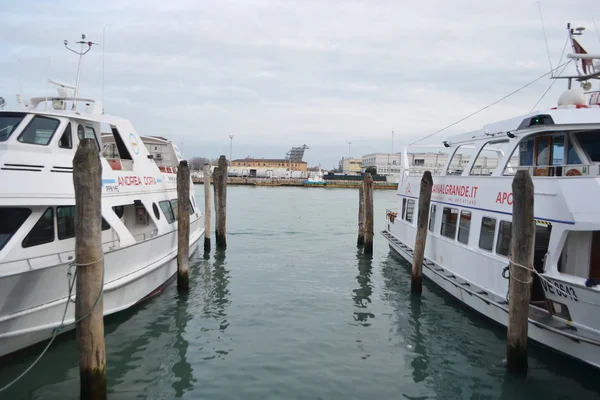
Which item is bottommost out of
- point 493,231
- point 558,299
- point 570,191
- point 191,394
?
point 191,394

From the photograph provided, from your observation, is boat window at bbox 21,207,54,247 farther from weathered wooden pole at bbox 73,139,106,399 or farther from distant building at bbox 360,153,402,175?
distant building at bbox 360,153,402,175

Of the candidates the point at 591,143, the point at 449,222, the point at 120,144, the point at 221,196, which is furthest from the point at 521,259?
the point at 221,196

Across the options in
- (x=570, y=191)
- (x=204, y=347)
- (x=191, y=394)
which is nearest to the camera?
(x=191, y=394)

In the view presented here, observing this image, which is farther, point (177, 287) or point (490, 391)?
point (177, 287)

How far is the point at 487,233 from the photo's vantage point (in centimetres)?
1061

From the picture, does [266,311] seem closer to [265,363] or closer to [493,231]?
[265,363]

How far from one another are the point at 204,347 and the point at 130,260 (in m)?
2.80

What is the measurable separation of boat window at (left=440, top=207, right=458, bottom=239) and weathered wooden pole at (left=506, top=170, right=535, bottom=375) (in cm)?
486

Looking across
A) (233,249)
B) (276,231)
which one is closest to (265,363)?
(233,249)

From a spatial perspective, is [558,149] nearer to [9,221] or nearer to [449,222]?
[449,222]

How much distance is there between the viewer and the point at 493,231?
1034cm

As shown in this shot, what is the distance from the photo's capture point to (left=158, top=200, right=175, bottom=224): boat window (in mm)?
14152

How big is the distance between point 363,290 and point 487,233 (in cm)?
442

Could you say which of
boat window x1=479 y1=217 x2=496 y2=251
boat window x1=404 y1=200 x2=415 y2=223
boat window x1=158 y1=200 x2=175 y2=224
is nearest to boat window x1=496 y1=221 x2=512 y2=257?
boat window x1=479 y1=217 x2=496 y2=251
